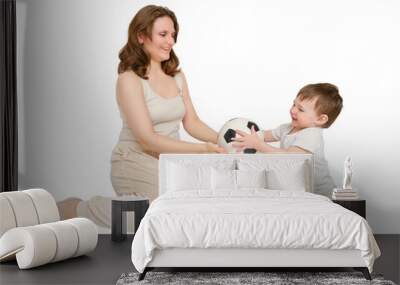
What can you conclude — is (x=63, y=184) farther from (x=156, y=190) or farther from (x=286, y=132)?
(x=286, y=132)

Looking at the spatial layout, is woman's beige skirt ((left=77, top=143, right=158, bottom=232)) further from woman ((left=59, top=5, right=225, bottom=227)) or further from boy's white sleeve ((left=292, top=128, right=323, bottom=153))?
boy's white sleeve ((left=292, top=128, right=323, bottom=153))

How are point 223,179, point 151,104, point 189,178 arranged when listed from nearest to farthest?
point 223,179
point 189,178
point 151,104

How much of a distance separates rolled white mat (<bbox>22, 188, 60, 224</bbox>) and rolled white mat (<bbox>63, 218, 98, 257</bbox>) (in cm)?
26

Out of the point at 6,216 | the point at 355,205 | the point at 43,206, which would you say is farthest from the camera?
the point at 355,205

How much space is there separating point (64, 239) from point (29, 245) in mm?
354

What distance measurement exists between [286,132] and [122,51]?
204 cm

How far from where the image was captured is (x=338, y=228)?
210 inches

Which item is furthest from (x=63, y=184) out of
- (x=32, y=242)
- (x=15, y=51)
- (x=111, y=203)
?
(x=32, y=242)

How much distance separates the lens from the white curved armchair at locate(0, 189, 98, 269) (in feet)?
18.8

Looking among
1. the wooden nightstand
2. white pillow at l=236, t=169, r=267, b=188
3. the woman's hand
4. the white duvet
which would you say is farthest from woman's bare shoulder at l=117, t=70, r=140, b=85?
the white duvet

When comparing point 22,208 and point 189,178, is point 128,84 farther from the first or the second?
point 22,208

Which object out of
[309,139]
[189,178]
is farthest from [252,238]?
[309,139]

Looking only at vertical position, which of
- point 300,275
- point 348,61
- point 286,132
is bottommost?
point 300,275

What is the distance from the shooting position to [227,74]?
785 centimetres
